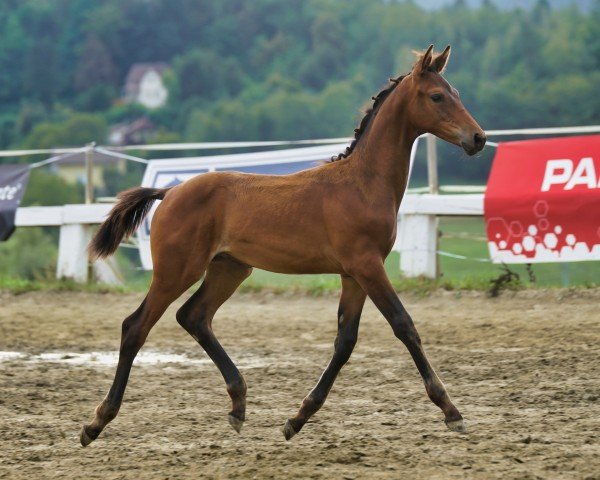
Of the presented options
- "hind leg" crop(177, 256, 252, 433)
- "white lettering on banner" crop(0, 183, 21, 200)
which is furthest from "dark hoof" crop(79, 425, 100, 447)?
"white lettering on banner" crop(0, 183, 21, 200)

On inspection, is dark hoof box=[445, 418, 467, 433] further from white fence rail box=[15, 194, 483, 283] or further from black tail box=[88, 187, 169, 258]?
white fence rail box=[15, 194, 483, 283]

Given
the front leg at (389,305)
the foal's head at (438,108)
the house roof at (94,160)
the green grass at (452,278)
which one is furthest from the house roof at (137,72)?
the front leg at (389,305)

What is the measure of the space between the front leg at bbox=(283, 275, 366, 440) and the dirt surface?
13 cm

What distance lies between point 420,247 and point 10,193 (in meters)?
5.52

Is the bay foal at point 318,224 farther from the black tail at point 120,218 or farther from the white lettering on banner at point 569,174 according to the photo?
the white lettering on banner at point 569,174

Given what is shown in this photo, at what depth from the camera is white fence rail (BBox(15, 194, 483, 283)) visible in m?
11.6

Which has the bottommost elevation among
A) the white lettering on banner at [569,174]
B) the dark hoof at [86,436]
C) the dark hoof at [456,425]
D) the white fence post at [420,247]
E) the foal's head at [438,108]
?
the dark hoof at [86,436]

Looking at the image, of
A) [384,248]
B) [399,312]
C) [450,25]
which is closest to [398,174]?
[384,248]

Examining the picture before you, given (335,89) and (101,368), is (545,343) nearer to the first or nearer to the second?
(101,368)

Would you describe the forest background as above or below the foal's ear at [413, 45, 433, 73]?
above

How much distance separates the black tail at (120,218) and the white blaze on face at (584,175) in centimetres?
524

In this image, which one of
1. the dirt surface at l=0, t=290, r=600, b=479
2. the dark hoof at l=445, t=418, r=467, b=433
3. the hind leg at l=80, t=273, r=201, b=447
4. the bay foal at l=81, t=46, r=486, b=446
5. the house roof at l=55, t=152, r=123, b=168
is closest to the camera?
the dirt surface at l=0, t=290, r=600, b=479

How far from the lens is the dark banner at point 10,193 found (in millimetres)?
13656

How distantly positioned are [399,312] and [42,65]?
98.3 m
